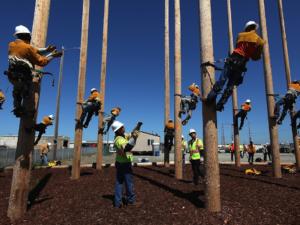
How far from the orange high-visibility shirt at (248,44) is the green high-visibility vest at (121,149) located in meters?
2.88

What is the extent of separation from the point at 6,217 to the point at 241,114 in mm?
10881

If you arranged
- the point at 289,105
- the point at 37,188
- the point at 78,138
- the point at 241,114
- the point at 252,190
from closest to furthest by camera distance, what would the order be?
1. the point at 252,190
2. the point at 37,188
3. the point at 78,138
4. the point at 289,105
5. the point at 241,114

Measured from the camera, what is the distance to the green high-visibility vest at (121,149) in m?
5.60

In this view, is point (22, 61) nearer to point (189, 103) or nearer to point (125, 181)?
point (125, 181)

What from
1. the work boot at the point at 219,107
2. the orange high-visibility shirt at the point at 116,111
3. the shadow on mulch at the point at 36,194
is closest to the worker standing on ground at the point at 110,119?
the orange high-visibility shirt at the point at 116,111

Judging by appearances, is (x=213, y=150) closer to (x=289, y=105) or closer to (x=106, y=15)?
(x=289, y=105)

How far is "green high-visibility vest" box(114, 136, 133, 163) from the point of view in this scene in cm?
560

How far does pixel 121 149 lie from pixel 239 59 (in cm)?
293

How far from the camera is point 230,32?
1417 centimetres

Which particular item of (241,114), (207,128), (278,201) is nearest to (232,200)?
(278,201)

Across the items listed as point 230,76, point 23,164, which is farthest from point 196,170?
point 23,164

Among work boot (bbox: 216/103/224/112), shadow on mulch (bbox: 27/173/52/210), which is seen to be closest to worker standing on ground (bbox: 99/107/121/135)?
shadow on mulch (bbox: 27/173/52/210)

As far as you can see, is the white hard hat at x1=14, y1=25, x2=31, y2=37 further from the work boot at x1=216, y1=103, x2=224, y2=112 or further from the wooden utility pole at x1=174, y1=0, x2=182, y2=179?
the wooden utility pole at x1=174, y1=0, x2=182, y2=179

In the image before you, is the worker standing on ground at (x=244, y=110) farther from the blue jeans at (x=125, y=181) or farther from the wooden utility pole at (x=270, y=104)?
the blue jeans at (x=125, y=181)
